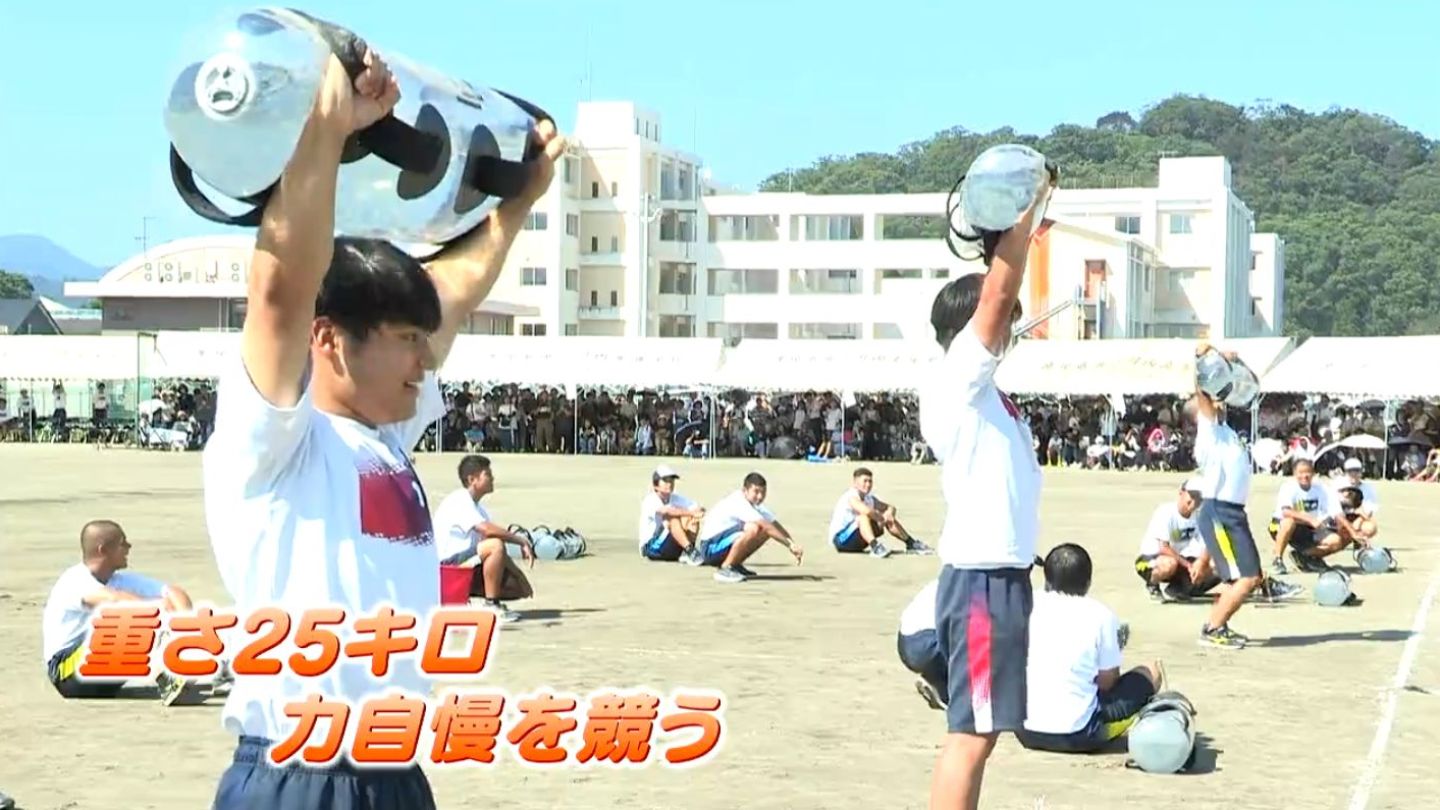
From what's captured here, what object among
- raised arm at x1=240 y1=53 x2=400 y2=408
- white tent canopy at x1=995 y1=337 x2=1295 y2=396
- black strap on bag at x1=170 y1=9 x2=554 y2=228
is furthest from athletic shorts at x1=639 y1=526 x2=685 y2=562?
white tent canopy at x1=995 y1=337 x2=1295 y2=396

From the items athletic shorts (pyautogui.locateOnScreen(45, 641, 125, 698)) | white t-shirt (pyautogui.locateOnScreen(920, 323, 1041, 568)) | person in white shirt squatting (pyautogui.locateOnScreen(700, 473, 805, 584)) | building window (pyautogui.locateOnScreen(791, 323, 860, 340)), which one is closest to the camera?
white t-shirt (pyautogui.locateOnScreen(920, 323, 1041, 568))

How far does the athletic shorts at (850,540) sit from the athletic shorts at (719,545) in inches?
96.2

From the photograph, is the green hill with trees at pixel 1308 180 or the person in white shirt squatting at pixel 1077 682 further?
the green hill with trees at pixel 1308 180

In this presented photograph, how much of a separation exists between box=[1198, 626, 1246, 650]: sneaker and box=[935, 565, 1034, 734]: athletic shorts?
700 centimetres

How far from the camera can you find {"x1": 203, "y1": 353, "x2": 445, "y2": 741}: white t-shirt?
274 cm

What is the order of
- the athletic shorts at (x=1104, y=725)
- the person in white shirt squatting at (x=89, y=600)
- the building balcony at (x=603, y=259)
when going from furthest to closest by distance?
the building balcony at (x=603, y=259) → the person in white shirt squatting at (x=89, y=600) → the athletic shorts at (x=1104, y=725)

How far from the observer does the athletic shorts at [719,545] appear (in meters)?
16.3

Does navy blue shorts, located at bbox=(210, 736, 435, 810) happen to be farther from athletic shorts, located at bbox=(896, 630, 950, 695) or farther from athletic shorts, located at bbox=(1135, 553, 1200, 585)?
athletic shorts, located at bbox=(1135, 553, 1200, 585)

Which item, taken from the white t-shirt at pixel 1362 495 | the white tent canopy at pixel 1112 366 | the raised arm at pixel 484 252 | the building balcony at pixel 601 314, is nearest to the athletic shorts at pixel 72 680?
the raised arm at pixel 484 252

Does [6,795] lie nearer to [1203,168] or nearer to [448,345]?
[448,345]

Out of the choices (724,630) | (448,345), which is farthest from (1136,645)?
(448,345)

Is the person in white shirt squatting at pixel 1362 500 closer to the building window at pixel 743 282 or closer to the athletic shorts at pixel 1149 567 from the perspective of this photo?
the athletic shorts at pixel 1149 567

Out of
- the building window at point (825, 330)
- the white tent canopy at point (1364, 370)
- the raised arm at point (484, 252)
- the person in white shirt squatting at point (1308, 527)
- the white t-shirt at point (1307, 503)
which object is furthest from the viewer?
the building window at point (825, 330)

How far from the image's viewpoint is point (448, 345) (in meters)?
3.36
